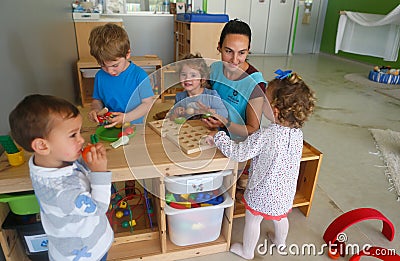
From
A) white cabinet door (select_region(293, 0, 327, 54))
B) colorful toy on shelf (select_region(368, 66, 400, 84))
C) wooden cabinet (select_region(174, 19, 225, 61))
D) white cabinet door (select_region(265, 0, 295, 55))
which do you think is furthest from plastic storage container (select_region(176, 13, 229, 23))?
white cabinet door (select_region(293, 0, 327, 54))

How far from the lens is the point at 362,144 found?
207 centimetres

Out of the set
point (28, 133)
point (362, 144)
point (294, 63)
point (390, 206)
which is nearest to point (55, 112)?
point (28, 133)

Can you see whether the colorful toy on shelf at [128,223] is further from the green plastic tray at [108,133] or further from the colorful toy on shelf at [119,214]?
the green plastic tray at [108,133]

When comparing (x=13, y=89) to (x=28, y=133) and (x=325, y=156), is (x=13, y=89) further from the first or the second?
(x=325, y=156)

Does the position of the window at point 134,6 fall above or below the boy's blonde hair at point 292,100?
above

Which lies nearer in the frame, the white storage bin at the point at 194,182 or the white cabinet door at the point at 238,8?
the white storage bin at the point at 194,182

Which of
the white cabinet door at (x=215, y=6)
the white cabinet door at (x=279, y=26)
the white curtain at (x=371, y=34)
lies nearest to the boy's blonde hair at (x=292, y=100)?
the white curtain at (x=371, y=34)

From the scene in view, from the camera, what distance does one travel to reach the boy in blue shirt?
999mm

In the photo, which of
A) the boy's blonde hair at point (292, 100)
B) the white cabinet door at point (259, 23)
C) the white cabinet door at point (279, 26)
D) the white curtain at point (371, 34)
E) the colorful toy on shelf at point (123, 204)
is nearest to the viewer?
the boy's blonde hair at point (292, 100)

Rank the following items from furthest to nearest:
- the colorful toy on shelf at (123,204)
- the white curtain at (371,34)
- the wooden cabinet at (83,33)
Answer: the white curtain at (371,34) < the wooden cabinet at (83,33) < the colorful toy on shelf at (123,204)

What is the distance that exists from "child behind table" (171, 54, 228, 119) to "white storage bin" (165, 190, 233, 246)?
1.07 ft

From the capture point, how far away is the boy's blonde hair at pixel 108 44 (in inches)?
38.9

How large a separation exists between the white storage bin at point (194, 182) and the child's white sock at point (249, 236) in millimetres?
200

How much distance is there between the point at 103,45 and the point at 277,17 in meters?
4.93
